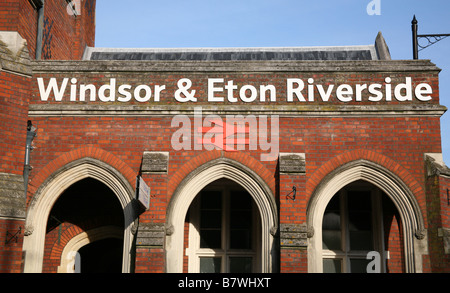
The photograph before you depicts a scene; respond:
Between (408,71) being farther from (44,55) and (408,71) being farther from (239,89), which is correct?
(44,55)

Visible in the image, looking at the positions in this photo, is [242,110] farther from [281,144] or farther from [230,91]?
[281,144]

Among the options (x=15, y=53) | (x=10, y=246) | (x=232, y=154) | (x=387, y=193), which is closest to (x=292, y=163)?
(x=232, y=154)

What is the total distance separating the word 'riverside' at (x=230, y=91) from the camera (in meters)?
12.8

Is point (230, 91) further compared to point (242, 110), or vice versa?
point (230, 91)

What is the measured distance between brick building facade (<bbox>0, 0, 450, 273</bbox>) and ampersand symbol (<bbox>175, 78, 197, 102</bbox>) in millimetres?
23

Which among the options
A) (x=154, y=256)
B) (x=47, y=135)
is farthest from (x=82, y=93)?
(x=154, y=256)

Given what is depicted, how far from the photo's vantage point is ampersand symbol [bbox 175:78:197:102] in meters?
12.9

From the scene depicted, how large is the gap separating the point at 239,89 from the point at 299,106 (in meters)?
1.32

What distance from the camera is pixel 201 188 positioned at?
12.3 m

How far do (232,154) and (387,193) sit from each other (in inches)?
128

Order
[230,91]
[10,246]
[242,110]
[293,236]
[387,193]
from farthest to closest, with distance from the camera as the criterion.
→ 1. [230,91]
2. [242,110]
3. [387,193]
4. [293,236]
5. [10,246]

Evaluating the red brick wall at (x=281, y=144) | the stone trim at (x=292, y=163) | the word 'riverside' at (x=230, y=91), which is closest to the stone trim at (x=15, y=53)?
the word 'riverside' at (x=230, y=91)

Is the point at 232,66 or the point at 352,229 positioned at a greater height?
the point at 232,66
